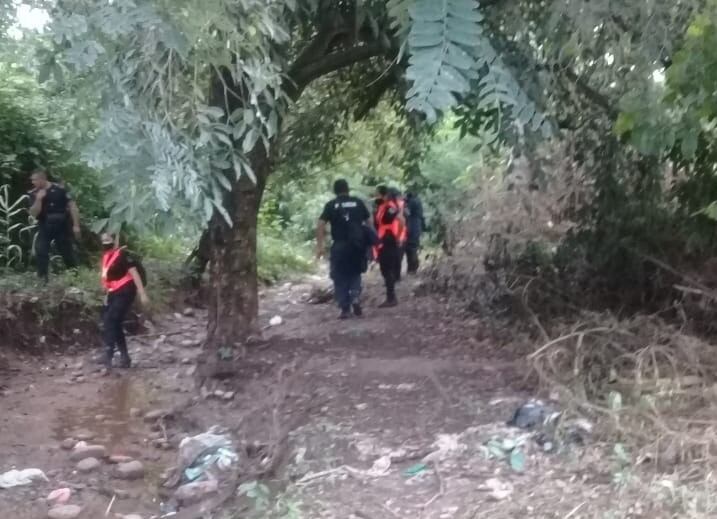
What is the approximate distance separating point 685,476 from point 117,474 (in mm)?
3742

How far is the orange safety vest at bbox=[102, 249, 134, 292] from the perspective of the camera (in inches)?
365

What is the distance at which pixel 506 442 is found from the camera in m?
5.61

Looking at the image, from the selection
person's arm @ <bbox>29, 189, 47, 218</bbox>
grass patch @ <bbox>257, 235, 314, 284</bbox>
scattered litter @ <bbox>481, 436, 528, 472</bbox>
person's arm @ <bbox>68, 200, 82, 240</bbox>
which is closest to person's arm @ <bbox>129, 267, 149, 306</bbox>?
person's arm @ <bbox>68, 200, 82, 240</bbox>

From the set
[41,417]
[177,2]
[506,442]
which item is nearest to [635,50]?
[506,442]

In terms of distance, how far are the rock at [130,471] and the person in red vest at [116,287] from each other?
276 cm

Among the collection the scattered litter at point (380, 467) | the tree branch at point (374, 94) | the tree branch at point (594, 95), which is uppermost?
the tree branch at point (374, 94)

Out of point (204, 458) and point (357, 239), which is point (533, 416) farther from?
point (357, 239)

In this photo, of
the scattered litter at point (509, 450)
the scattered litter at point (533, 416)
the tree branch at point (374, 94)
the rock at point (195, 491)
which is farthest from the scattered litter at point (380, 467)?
the tree branch at point (374, 94)

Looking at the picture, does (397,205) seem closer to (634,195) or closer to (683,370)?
(634,195)

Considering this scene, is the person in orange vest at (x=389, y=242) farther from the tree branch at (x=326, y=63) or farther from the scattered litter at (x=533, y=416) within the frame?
the scattered litter at (x=533, y=416)

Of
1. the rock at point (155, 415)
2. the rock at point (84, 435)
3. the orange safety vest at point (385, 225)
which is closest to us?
the rock at point (84, 435)

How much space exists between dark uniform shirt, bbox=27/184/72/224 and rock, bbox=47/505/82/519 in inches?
238

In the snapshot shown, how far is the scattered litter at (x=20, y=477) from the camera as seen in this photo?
627 cm

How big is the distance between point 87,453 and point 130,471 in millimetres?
541
